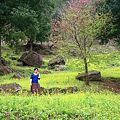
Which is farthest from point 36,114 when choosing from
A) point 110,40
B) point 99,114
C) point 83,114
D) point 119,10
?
point 110,40

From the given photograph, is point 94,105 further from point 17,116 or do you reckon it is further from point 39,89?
point 39,89

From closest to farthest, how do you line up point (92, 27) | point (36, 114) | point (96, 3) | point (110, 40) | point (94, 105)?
point (36, 114) → point (94, 105) → point (92, 27) → point (96, 3) → point (110, 40)

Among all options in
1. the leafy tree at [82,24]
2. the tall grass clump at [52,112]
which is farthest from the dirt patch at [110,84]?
the tall grass clump at [52,112]

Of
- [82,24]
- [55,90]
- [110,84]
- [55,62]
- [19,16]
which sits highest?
[19,16]

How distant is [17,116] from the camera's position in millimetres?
7648

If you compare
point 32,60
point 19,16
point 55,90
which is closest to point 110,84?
point 55,90

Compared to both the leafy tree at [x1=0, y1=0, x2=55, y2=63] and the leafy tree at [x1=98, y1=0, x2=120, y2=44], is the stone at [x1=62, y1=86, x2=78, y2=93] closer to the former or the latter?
the leafy tree at [x1=98, y1=0, x2=120, y2=44]

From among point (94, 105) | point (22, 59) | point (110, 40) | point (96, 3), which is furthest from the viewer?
point (22, 59)

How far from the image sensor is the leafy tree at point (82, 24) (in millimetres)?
18047

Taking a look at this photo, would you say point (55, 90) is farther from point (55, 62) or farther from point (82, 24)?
point (55, 62)

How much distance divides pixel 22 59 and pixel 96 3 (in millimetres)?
15801

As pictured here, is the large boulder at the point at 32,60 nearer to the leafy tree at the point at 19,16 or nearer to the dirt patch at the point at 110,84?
the leafy tree at the point at 19,16

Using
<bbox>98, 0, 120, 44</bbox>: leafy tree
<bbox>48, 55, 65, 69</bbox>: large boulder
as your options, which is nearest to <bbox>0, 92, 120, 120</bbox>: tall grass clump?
<bbox>98, 0, 120, 44</bbox>: leafy tree

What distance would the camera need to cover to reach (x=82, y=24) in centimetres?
1800
